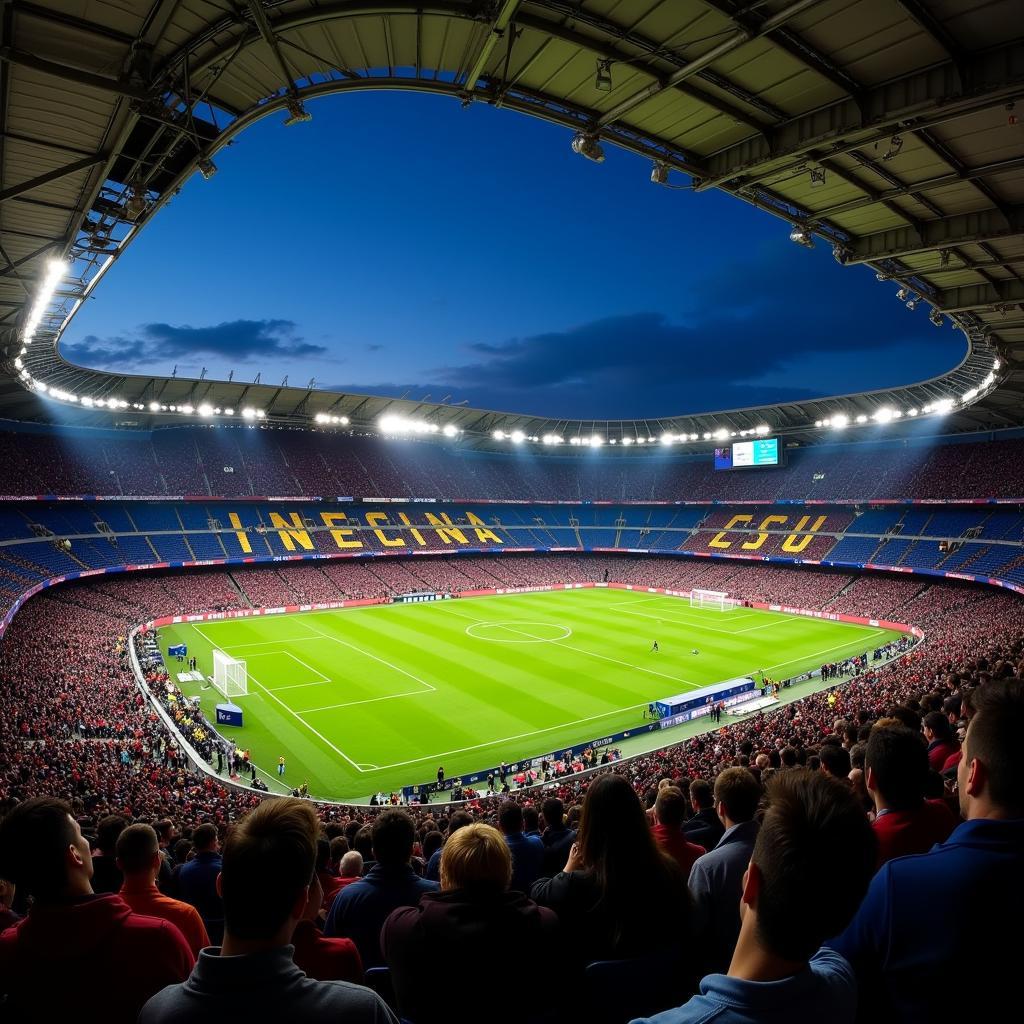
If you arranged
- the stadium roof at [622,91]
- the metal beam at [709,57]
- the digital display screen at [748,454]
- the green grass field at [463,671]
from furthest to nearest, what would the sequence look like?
the digital display screen at [748,454] < the green grass field at [463,671] < the stadium roof at [622,91] < the metal beam at [709,57]

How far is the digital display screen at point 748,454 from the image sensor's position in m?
72.4

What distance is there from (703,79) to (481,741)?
Answer: 23.8 metres

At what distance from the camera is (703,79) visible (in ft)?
36.0

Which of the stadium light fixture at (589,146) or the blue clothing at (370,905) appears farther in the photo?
the stadium light fixture at (589,146)

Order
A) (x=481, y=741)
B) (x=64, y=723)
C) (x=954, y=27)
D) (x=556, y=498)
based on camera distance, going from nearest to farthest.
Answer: (x=954, y=27) < (x=64, y=723) < (x=481, y=741) < (x=556, y=498)

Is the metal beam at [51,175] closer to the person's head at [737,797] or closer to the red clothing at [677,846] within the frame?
the red clothing at [677,846]

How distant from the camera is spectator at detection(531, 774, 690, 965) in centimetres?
324

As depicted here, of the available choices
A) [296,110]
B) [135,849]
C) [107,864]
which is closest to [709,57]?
[296,110]

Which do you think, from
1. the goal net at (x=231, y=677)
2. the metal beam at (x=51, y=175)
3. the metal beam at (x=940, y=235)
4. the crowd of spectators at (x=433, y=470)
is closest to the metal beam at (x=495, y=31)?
the metal beam at (x=51, y=175)

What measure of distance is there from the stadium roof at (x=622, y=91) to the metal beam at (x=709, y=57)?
0.04 meters

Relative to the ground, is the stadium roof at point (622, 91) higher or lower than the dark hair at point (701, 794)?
Answer: higher

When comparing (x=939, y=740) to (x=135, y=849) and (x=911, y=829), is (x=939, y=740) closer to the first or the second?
(x=911, y=829)

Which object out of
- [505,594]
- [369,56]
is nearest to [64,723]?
[369,56]

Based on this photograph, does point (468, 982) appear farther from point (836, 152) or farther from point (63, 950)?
point (836, 152)
